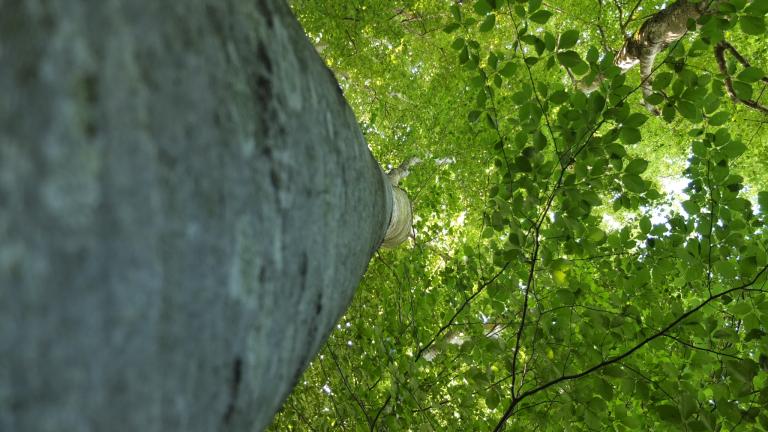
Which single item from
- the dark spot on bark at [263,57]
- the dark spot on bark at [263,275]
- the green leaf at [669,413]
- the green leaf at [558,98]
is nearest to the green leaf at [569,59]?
the green leaf at [558,98]

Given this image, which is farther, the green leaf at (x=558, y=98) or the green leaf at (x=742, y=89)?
the green leaf at (x=558, y=98)

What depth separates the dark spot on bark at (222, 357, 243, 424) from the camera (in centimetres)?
49

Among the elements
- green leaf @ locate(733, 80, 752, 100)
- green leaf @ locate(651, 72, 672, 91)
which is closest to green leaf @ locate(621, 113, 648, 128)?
green leaf @ locate(651, 72, 672, 91)

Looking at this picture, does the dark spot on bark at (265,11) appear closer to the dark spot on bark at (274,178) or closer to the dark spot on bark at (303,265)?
the dark spot on bark at (274,178)

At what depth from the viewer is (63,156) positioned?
315mm

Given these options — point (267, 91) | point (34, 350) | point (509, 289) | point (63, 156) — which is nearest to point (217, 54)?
point (267, 91)

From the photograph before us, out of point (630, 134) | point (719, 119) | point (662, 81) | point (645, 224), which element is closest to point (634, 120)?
point (630, 134)

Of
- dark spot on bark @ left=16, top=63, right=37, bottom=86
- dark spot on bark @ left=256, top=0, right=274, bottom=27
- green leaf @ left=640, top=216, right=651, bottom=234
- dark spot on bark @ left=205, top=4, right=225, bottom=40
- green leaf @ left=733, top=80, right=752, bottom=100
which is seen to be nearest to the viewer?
dark spot on bark @ left=16, top=63, right=37, bottom=86

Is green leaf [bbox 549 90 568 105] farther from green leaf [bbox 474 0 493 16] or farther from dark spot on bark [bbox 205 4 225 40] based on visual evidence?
dark spot on bark [bbox 205 4 225 40]

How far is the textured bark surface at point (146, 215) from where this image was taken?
30 cm

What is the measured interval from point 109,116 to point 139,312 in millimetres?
167

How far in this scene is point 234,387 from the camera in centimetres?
50

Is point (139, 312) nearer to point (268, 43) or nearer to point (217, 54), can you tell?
point (217, 54)

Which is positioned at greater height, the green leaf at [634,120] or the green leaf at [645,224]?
the green leaf at [634,120]
